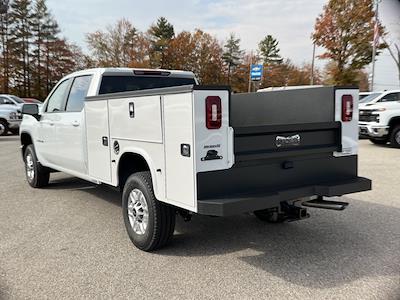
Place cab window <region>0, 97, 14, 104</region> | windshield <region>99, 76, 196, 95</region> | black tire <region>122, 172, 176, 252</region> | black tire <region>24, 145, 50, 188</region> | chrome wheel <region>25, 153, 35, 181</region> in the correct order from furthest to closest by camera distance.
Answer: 1. cab window <region>0, 97, 14, 104</region>
2. chrome wheel <region>25, 153, 35, 181</region>
3. black tire <region>24, 145, 50, 188</region>
4. windshield <region>99, 76, 196, 95</region>
5. black tire <region>122, 172, 176, 252</region>

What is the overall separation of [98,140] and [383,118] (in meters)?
10.6

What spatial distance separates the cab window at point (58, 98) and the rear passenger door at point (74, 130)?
200 millimetres

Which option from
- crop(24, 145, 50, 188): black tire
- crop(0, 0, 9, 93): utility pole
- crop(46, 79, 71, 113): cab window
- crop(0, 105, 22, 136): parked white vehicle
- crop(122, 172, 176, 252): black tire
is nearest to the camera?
crop(122, 172, 176, 252): black tire

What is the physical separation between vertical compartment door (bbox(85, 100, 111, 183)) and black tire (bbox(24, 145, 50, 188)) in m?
2.34

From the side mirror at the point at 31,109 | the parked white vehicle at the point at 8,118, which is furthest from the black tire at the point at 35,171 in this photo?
the parked white vehicle at the point at 8,118

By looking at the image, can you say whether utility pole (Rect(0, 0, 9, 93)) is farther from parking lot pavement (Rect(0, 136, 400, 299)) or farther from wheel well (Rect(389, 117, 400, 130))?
parking lot pavement (Rect(0, 136, 400, 299))

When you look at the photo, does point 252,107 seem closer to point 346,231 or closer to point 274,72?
point 346,231

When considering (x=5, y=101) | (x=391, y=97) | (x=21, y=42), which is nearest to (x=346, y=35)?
(x=391, y=97)

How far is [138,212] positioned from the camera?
4.16 m

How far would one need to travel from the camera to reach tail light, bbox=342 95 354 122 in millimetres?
4095

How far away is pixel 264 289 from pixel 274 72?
177 feet

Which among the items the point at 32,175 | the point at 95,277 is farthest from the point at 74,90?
the point at 95,277

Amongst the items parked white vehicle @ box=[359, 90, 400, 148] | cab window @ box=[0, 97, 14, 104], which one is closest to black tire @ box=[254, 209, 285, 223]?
parked white vehicle @ box=[359, 90, 400, 148]

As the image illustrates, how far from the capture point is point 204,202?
3.22m
